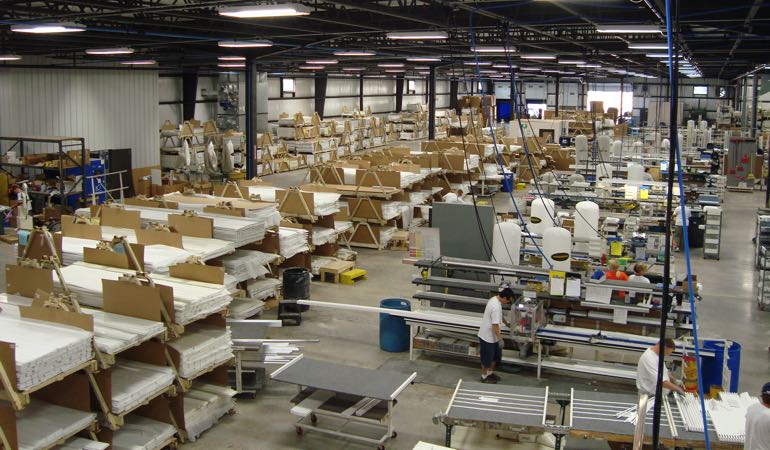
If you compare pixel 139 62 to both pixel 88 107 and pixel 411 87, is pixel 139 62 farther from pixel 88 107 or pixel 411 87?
pixel 411 87

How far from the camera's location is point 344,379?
794 centimetres

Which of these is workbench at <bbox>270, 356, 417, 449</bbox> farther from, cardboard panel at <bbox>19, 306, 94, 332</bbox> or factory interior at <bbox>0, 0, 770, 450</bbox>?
cardboard panel at <bbox>19, 306, 94, 332</bbox>

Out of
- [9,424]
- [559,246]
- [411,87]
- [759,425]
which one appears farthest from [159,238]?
[411,87]

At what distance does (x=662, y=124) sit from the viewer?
41594 millimetres

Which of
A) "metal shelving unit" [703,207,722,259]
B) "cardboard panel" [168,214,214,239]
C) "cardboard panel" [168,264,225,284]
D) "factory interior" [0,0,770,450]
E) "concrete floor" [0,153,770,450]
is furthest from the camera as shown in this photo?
"metal shelving unit" [703,207,722,259]

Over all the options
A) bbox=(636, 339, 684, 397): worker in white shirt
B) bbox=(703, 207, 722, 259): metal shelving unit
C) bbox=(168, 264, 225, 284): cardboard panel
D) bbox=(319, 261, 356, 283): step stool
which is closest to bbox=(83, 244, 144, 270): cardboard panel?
bbox=(168, 264, 225, 284): cardboard panel

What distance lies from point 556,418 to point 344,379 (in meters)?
2.28

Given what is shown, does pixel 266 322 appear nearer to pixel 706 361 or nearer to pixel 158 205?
pixel 158 205

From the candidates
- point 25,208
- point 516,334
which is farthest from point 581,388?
point 25,208

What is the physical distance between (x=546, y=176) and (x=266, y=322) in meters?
11.5

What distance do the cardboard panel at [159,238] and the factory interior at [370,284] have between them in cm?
3

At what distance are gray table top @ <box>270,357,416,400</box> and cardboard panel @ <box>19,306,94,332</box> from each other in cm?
207

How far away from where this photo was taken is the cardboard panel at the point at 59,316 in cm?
671

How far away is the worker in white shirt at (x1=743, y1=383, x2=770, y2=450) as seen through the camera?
586 cm
